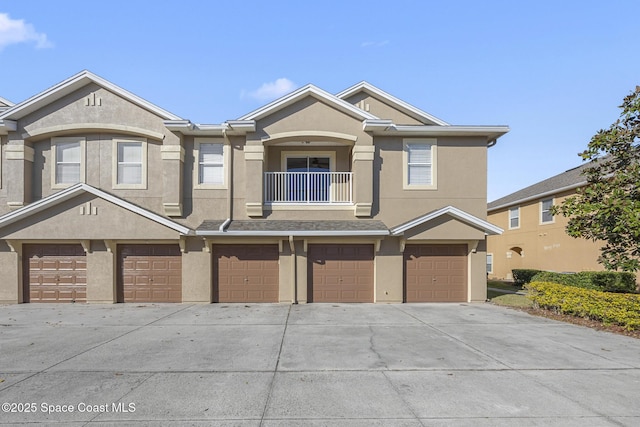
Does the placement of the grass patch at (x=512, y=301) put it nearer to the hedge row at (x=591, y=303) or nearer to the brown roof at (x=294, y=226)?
the hedge row at (x=591, y=303)

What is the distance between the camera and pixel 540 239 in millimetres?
21047

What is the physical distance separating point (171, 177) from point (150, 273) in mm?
3818

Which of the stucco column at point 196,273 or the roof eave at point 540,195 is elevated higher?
the roof eave at point 540,195

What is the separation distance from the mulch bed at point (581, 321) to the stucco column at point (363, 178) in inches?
260

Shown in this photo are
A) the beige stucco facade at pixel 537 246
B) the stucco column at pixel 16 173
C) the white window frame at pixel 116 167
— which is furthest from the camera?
the beige stucco facade at pixel 537 246

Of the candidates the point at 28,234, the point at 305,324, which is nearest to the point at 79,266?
the point at 28,234

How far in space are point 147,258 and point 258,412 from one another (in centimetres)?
1046

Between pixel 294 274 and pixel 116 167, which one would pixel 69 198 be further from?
pixel 294 274

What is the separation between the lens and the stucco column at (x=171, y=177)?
12805mm

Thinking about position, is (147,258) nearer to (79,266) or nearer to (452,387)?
(79,266)

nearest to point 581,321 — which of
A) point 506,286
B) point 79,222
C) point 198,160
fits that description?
point 506,286

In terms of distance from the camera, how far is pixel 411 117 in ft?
53.2

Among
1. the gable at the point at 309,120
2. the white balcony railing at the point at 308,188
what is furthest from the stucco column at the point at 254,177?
the gable at the point at 309,120

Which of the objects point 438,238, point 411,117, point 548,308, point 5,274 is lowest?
point 548,308
